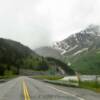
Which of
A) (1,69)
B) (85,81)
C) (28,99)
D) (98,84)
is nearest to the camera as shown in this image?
(28,99)

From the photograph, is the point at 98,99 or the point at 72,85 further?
the point at 72,85

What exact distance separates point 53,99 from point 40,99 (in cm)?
82

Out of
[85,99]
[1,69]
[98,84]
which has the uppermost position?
[1,69]

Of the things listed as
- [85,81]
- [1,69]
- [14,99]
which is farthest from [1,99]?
[1,69]

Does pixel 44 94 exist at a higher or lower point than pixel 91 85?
lower

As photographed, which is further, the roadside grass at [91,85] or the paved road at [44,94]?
the roadside grass at [91,85]

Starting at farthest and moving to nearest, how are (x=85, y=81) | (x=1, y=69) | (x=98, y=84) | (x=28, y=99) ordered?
(x=1, y=69) → (x=85, y=81) → (x=98, y=84) → (x=28, y=99)

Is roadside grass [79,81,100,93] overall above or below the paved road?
Result: above

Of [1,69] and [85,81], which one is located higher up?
[1,69]

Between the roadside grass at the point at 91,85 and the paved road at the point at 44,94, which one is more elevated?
the roadside grass at the point at 91,85

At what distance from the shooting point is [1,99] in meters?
22.6

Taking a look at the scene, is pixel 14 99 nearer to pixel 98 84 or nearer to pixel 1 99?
pixel 1 99

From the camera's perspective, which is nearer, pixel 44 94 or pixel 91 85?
pixel 44 94

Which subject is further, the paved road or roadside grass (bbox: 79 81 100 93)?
roadside grass (bbox: 79 81 100 93)
